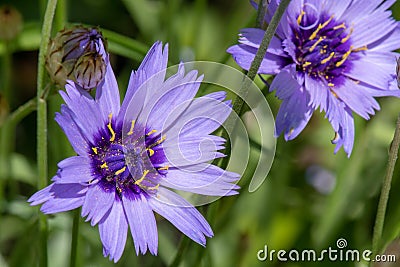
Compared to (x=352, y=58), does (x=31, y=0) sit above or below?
above

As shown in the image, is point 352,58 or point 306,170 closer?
point 352,58

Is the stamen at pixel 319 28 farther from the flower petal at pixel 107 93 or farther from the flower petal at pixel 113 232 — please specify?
the flower petal at pixel 113 232

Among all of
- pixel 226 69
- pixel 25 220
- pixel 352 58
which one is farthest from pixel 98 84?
pixel 25 220

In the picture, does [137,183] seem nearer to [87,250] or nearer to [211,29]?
[87,250]

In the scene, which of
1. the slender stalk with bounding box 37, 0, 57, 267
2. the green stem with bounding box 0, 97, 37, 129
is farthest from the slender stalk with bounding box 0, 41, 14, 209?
the slender stalk with bounding box 37, 0, 57, 267

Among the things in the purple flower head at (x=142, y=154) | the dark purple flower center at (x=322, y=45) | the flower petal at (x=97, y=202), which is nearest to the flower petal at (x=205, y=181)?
the purple flower head at (x=142, y=154)

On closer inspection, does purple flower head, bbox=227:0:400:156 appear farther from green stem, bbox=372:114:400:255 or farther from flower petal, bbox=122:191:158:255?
flower petal, bbox=122:191:158:255

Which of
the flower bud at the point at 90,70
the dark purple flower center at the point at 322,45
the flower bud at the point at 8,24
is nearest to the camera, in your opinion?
the flower bud at the point at 90,70
